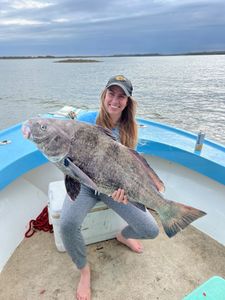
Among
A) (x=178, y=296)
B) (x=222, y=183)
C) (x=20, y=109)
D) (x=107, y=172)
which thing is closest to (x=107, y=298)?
(x=178, y=296)

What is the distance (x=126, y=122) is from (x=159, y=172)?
1299 mm

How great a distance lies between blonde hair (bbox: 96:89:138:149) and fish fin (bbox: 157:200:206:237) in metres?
0.82

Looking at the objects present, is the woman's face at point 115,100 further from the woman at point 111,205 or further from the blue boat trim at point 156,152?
the blue boat trim at point 156,152

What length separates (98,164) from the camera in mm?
2018

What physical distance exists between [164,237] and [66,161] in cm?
198

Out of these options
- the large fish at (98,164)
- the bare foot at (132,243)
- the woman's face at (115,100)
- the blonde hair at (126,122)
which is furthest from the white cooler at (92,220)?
the woman's face at (115,100)

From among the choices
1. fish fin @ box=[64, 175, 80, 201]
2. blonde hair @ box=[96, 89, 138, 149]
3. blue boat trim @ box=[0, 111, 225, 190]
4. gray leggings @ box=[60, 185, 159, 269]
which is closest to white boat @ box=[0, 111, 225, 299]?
blue boat trim @ box=[0, 111, 225, 190]

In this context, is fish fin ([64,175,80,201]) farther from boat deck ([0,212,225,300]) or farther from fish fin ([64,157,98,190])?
boat deck ([0,212,225,300])

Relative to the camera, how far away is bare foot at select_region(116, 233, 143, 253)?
3107 millimetres

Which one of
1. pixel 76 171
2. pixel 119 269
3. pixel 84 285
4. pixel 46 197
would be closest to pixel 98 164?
pixel 76 171

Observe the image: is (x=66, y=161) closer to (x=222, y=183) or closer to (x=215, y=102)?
(x=222, y=183)

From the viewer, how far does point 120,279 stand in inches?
109

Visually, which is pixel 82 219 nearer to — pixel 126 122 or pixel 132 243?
pixel 132 243

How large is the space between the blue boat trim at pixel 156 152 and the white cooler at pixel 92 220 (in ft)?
1.37
